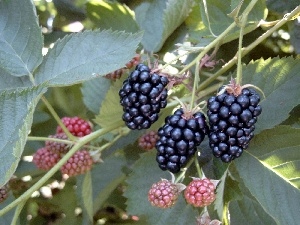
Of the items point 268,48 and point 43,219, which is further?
point 43,219

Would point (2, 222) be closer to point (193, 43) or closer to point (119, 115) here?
point (119, 115)

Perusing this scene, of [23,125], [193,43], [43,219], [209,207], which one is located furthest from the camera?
[43,219]

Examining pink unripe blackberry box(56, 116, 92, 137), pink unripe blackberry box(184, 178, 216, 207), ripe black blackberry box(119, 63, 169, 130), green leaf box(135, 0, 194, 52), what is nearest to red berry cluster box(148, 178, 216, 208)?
pink unripe blackberry box(184, 178, 216, 207)

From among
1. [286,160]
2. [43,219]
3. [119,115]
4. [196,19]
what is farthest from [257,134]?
[43,219]

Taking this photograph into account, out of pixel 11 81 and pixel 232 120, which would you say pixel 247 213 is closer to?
pixel 232 120

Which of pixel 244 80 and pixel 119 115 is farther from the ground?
pixel 244 80

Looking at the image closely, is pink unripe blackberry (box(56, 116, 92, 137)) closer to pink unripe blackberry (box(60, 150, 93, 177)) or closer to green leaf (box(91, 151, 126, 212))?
pink unripe blackberry (box(60, 150, 93, 177))

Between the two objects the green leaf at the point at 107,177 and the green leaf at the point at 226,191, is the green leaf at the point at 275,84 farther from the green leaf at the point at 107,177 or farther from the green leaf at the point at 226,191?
the green leaf at the point at 107,177

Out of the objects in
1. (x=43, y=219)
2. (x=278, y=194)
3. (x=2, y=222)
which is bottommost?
(x=43, y=219)
